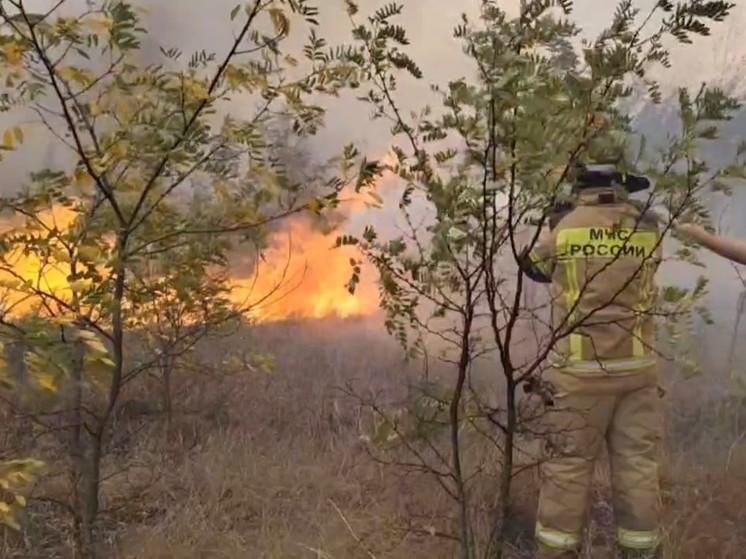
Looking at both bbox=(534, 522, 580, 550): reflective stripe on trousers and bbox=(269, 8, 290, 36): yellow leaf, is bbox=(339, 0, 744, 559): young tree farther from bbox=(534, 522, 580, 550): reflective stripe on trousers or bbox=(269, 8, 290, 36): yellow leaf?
bbox=(534, 522, 580, 550): reflective stripe on trousers

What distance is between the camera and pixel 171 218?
2.24m

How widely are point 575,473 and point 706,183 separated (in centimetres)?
161

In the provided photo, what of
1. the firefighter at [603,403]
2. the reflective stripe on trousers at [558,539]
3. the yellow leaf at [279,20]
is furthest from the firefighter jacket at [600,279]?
the yellow leaf at [279,20]

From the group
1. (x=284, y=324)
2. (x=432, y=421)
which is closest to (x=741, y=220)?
(x=284, y=324)

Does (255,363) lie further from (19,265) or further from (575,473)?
(575,473)

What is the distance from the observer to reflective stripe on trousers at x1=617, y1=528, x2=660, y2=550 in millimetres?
3045

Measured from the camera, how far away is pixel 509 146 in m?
1.72

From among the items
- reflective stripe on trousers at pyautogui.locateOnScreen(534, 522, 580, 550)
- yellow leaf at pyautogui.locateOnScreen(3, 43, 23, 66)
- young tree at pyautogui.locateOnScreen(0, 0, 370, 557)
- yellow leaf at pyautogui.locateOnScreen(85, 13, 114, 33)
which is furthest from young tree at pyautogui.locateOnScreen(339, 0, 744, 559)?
reflective stripe on trousers at pyautogui.locateOnScreen(534, 522, 580, 550)

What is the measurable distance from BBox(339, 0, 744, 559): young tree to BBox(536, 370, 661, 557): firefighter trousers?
0.92 m

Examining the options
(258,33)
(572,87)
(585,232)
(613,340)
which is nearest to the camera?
(572,87)

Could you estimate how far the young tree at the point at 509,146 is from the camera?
1630 mm

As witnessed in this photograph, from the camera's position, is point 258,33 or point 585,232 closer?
point 258,33

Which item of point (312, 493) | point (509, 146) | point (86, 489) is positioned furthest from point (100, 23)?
point (312, 493)

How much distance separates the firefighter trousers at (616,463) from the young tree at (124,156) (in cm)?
148
